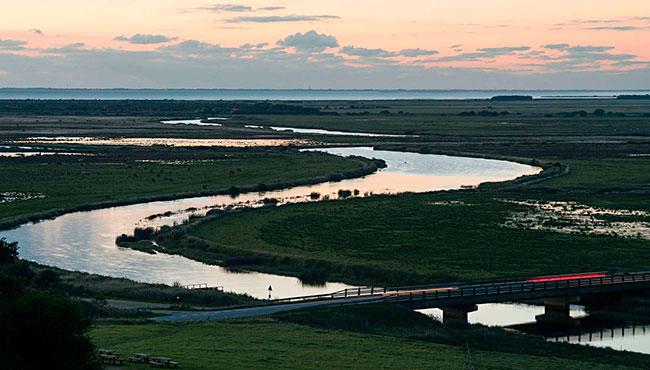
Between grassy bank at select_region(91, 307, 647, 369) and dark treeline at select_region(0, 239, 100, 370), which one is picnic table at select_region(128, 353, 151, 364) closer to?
grassy bank at select_region(91, 307, 647, 369)

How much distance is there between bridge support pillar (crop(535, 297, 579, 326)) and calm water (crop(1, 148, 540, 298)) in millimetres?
11269

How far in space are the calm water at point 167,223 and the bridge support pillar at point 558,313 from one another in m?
11.3

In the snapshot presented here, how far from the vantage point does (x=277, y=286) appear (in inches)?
2180

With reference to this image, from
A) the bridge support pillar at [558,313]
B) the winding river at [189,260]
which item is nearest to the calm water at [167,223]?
the winding river at [189,260]

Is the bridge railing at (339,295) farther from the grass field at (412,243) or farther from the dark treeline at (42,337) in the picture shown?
the dark treeline at (42,337)

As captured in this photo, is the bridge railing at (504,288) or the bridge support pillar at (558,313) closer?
the bridge railing at (504,288)

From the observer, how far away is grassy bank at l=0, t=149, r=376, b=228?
85562mm

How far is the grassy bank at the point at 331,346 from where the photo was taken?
37.2 m

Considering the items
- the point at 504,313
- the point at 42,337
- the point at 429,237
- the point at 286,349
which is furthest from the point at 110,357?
the point at 429,237

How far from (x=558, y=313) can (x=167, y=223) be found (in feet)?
109

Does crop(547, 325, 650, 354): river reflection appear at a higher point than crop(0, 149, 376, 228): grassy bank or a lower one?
lower

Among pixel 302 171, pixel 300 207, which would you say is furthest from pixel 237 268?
pixel 302 171

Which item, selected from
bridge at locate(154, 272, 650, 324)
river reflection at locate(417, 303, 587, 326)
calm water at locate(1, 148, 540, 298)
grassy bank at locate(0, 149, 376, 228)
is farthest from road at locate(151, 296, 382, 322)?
grassy bank at locate(0, 149, 376, 228)

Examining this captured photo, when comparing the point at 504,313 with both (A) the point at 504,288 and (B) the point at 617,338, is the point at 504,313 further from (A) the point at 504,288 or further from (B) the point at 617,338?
(B) the point at 617,338
